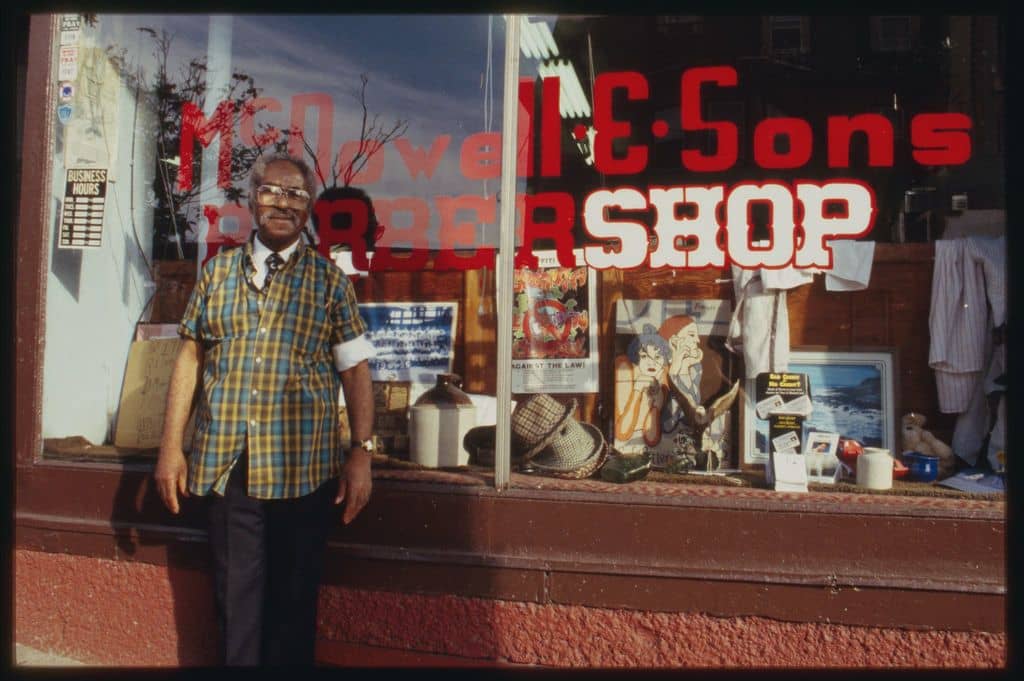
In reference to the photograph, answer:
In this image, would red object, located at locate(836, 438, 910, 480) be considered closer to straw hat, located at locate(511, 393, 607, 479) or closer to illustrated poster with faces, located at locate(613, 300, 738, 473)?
illustrated poster with faces, located at locate(613, 300, 738, 473)

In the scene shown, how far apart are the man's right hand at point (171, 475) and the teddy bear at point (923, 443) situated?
3437 millimetres

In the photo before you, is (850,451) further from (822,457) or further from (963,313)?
(963,313)

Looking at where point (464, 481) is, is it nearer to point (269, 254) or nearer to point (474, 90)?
point (269, 254)

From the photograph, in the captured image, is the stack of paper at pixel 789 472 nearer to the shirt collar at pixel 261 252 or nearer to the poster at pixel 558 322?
the poster at pixel 558 322

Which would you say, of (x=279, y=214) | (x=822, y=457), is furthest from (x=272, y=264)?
(x=822, y=457)

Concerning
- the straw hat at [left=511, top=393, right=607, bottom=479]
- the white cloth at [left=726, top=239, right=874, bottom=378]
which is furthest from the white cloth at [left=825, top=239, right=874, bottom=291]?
the straw hat at [left=511, top=393, right=607, bottom=479]

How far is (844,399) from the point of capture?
3957 mm

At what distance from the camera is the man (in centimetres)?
275

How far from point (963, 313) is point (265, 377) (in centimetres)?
341

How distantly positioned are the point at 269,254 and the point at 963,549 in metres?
3.12

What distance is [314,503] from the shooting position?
9.37 feet

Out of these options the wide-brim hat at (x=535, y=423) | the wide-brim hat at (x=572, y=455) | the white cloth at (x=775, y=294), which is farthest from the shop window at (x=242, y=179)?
the white cloth at (x=775, y=294)

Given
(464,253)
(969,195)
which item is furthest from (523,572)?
(969,195)

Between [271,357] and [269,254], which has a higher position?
[269,254]
